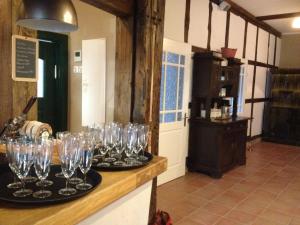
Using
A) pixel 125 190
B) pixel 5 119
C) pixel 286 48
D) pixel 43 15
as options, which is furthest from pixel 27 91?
pixel 286 48

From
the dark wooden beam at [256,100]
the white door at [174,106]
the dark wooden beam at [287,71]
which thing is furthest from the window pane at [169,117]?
the dark wooden beam at [287,71]

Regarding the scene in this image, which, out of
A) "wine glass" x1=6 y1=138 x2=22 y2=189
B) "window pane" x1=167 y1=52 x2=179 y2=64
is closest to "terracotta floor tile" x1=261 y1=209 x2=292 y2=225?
"window pane" x1=167 y1=52 x2=179 y2=64

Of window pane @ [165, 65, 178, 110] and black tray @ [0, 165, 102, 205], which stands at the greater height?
window pane @ [165, 65, 178, 110]

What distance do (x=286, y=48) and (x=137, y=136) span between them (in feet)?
25.8

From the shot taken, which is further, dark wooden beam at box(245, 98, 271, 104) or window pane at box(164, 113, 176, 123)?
dark wooden beam at box(245, 98, 271, 104)

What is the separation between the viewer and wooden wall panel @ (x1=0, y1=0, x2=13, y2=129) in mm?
2100

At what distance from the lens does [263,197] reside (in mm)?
3840

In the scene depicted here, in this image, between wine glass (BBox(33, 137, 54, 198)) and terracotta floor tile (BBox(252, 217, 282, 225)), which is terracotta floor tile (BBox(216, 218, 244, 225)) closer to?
terracotta floor tile (BBox(252, 217, 282, 225))

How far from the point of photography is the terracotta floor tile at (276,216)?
318 centimetres

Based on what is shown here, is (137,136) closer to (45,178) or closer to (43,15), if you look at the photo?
(45,178)

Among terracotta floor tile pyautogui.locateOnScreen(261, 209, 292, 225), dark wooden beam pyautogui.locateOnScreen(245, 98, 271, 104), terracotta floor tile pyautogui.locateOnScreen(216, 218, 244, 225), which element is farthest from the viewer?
dark wooden beam pyautogui.locateOnScreen(245, 98, 271, 104)

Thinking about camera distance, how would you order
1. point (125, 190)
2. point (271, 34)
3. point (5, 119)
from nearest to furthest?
point (125, 190)
point (5, 119)
point (271, 34)

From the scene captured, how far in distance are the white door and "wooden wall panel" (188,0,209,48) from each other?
0.32m

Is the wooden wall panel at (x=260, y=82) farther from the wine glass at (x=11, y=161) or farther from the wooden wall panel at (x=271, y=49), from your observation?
the wine glass at (x=11, y=161)
